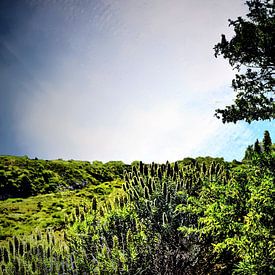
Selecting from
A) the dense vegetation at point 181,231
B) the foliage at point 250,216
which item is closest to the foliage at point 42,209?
the dense vegetation at point 181,231

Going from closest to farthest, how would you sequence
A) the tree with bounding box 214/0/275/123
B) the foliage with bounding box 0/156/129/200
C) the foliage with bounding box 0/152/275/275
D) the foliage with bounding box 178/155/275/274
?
the foliage with bounding box 178/155/275/274, the foliage with bounding box 0/152/275/275, the tree with bounding box 214/0/275/123, the foliage with bounding box 0/156/129/200

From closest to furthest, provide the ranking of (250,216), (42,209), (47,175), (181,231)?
(250,216), (181,231), (42,209), (47,175)

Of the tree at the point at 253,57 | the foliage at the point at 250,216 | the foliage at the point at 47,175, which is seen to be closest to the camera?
the foliage at the point at 250,216

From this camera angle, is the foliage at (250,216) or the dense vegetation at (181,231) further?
the dense vegetation at (181,231)

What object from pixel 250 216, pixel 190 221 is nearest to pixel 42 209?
pixel 190 221

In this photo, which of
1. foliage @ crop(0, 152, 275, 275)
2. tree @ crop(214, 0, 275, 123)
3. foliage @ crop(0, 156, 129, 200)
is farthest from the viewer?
foliage @ crop(0, 156, 129, 200)

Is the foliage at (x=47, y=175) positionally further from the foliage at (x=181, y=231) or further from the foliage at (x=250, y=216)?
the foliage at (x=250, y=216)

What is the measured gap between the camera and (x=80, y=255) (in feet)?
23.1

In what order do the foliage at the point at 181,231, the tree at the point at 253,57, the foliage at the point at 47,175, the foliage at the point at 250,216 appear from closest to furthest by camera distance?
1. the foliage at the point at 250,216
2. the foliage at the point at 181,231
3. the tree at the point at 253,57
4. the foliage at the point at 47,175

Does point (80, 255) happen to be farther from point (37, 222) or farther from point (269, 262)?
point (37, 222)

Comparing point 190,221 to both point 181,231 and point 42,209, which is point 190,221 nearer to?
point 181,231

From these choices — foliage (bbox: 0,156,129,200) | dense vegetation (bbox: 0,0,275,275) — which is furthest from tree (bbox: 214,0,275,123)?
foliage (bbox: 0,156,129,200)

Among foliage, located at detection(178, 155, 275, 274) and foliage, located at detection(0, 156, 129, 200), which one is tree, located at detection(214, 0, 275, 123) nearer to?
foliage, located at detection(178, 155, 275, 274)

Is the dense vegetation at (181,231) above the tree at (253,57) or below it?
below
